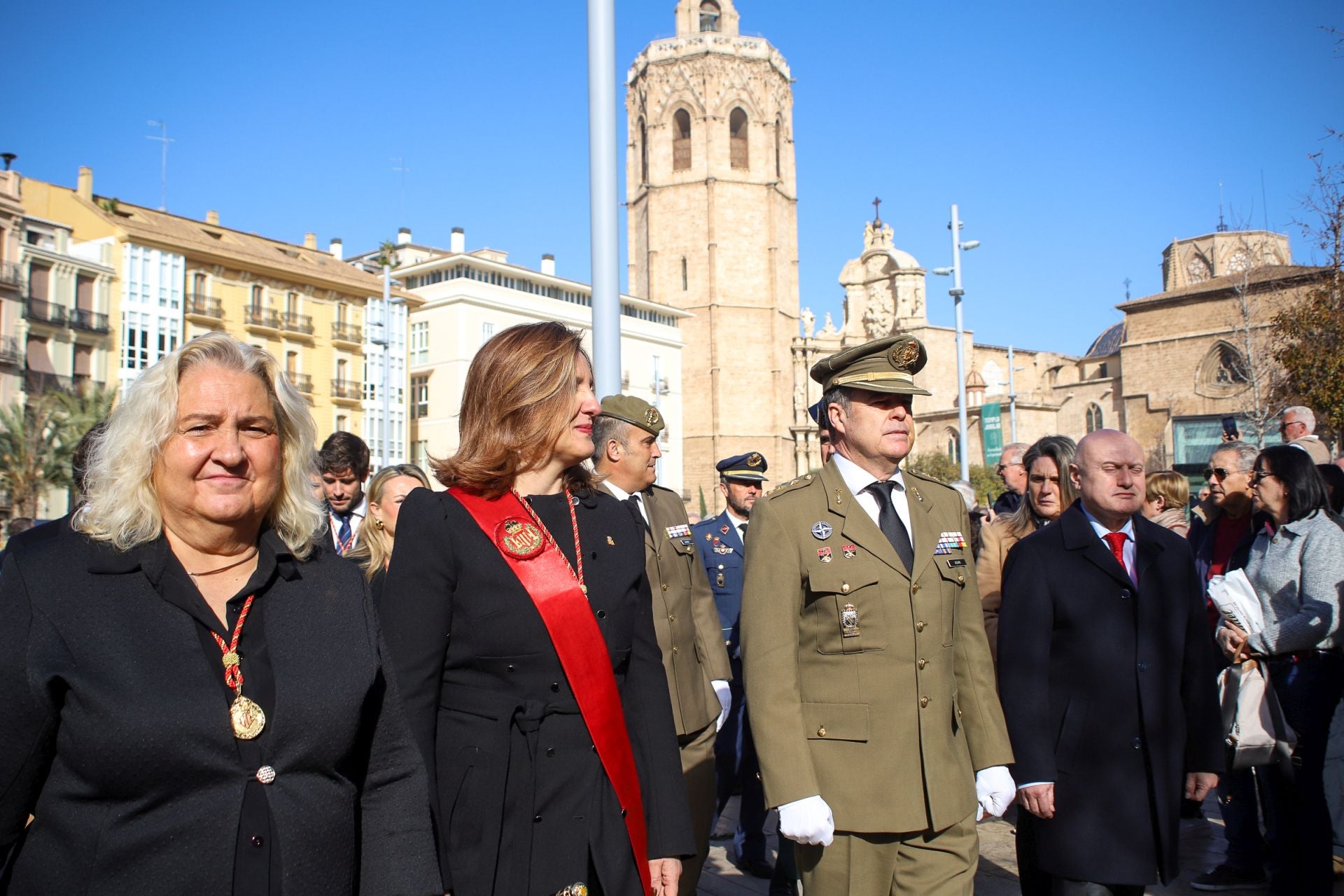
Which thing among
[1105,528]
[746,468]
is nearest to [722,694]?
[1105,528]

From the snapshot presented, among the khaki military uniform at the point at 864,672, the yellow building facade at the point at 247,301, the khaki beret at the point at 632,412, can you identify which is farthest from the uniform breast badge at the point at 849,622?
the yellow building facade at the point at 247,301

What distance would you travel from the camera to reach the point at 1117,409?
203ft

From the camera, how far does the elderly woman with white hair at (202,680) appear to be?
7.07 feet

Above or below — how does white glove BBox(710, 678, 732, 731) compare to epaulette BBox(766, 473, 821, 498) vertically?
below

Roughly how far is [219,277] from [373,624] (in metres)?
48.9

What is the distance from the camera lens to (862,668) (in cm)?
369

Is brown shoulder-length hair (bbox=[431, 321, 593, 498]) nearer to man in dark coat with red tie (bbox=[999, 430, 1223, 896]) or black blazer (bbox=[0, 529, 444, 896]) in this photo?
black blazer (bbox=[0, 529, 444, 896])

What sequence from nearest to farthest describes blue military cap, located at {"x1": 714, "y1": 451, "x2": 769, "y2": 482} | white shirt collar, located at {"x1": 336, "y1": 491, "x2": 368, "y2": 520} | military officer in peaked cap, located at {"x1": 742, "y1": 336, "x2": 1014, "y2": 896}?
military officer in peaked cap, located at {"x1": 742, "y1": 336, "x2": 1014, "y2": 896}
white shirt collar, located at {"x1": 336, "y1": 491, "x2": 368, "y2": 520}
blue military cap, located at {"x1": 714, "y1": 451, "x2": 769, "y2": 482}

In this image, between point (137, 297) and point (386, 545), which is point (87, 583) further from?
point (137, 297)

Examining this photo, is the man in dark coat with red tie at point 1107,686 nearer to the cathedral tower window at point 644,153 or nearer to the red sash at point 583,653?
the red sash at point 583,653

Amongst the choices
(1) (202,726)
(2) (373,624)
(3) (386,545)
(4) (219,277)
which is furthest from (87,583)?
(4) (219,277)

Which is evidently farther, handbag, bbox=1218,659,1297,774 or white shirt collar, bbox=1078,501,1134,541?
handbag, bbox=1218,659,1297,774

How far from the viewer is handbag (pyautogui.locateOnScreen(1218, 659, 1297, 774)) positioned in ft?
16.7

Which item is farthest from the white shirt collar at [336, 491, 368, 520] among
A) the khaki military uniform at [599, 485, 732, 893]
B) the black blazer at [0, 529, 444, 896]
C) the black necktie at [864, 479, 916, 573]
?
the black blazer at [0, 529, 444, 896]
